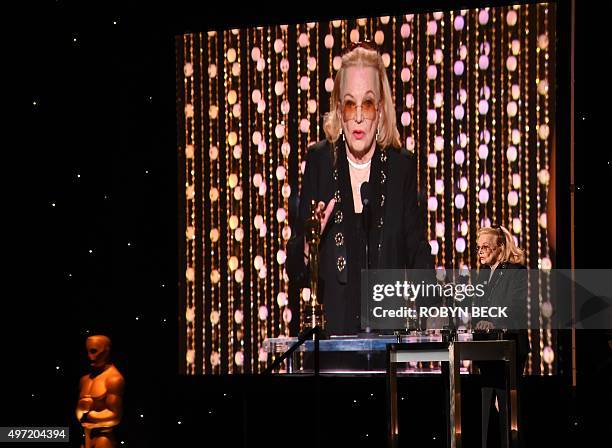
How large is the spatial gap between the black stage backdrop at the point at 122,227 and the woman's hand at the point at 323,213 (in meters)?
0.89

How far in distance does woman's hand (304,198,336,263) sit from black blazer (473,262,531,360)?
1082mm

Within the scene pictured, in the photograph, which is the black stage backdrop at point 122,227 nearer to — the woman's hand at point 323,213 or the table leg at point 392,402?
the woman's hand at point 323,213

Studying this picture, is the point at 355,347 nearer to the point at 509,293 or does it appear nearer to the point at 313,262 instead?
the point at 509,293

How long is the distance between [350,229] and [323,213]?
213mm

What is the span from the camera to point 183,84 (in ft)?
21.9

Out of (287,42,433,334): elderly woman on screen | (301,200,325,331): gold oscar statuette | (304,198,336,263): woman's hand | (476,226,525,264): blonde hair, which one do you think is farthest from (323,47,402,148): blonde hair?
(476,226,525,264): blonde hair

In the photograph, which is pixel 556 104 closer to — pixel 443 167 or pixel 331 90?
pixel 443 167

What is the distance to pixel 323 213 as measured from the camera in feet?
21.0

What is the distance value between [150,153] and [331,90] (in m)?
1.30

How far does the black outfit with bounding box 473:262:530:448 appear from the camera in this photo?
488 centimetres

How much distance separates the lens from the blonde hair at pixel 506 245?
225 inches

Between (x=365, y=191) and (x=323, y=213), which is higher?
(x=365, y=191)

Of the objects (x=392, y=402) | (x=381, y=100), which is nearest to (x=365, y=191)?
(x=381, y=100)

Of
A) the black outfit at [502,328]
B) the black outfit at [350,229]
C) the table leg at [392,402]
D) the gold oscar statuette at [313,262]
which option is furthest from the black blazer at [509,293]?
the gold oscar statuette at [313,262]
